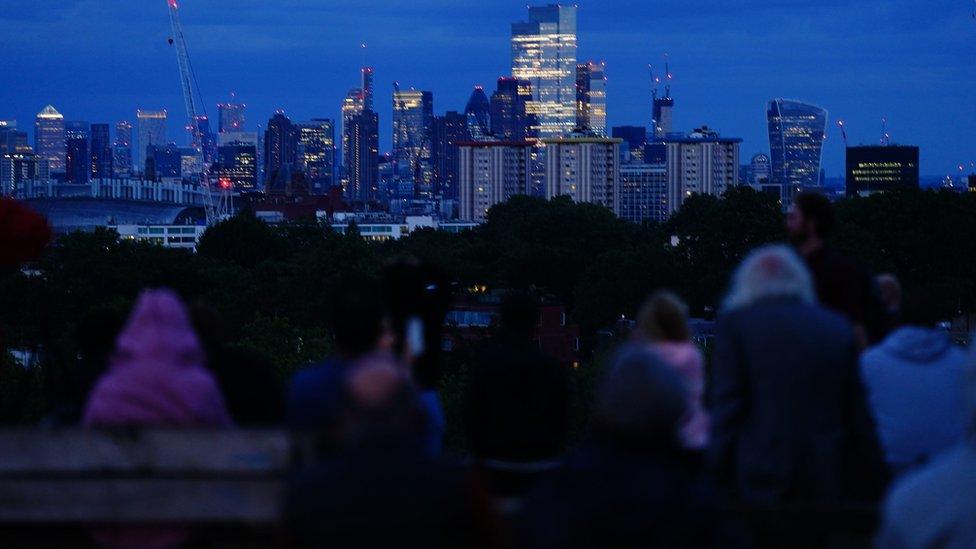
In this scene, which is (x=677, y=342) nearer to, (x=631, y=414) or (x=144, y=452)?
(x=631, y=414)

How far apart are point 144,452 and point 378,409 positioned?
1.28 metres

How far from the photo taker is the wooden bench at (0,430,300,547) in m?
6.20

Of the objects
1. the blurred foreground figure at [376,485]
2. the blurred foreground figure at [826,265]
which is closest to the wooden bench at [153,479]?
the blurred foreground figure at [376,485]

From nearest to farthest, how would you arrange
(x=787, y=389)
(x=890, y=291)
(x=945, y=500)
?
1. (x=945, y=500)
2. (x=787, y=389)
3. (x=890, y=291)

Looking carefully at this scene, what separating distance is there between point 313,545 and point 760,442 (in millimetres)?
2703

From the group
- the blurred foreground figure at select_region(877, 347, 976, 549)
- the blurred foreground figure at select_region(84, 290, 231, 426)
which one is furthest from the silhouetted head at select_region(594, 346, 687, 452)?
the blurred foreground figure at select_region(84, 290, 231, 426)

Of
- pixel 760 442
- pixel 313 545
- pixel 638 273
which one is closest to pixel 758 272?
pixel 760 442

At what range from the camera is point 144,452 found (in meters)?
6.25

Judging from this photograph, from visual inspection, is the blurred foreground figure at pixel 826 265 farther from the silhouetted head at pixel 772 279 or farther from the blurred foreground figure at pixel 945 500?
the blurred foreground figure at pixel 945 500

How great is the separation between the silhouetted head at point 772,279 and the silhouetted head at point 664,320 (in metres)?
0.49

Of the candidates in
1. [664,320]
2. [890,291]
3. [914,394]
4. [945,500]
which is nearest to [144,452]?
[664,320]

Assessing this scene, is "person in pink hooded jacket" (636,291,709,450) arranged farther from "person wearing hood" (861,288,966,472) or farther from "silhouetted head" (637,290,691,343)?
"person wearing hood" (861,288,966,472)

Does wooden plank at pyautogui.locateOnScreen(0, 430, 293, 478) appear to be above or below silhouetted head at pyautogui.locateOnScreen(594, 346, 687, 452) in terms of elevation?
below

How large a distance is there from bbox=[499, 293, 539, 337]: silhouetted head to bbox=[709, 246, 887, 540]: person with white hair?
180 centimetres
